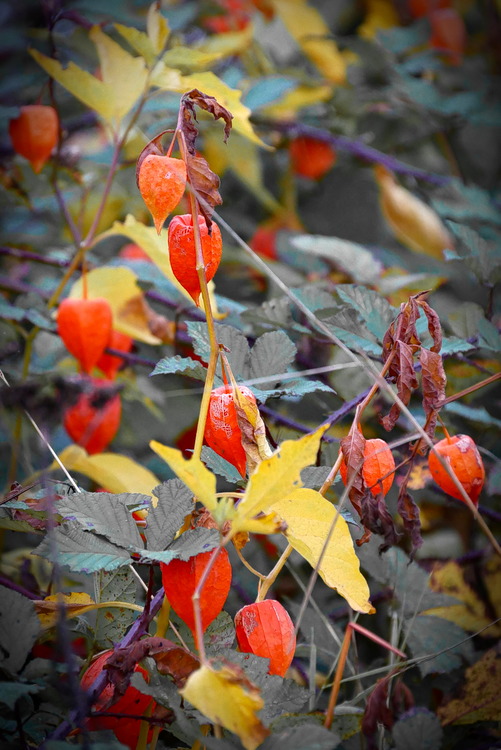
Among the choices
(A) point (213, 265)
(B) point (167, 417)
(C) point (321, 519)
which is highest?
(A) point (213, 265)

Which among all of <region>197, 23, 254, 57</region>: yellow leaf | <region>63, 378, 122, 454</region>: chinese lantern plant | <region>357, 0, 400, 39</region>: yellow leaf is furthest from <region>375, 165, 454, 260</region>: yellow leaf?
<region>63, 378, 122, 454</region>: chinese lantern plant

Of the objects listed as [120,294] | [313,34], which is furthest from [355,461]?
[313,34]

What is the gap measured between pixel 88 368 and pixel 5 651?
309 mm

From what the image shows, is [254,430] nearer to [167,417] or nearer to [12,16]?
[167,417]

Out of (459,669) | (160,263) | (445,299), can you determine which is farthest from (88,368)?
(445,299)

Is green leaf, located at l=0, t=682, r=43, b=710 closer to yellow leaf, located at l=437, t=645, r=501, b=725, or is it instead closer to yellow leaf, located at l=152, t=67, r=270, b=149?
yellow leaf, located at l=437, t=645, r=501, b=725

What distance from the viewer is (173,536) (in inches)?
14.9

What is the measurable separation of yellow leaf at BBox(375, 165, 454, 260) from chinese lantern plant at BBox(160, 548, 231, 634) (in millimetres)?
965

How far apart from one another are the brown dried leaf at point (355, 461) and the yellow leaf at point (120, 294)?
38cm

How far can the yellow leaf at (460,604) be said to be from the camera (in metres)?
0.66

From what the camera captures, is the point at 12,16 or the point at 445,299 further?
the point at 445,299

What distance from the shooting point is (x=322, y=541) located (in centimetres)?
37

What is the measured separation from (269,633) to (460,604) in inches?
14.1

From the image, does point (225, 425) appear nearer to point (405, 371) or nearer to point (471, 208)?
point (405, 371)
